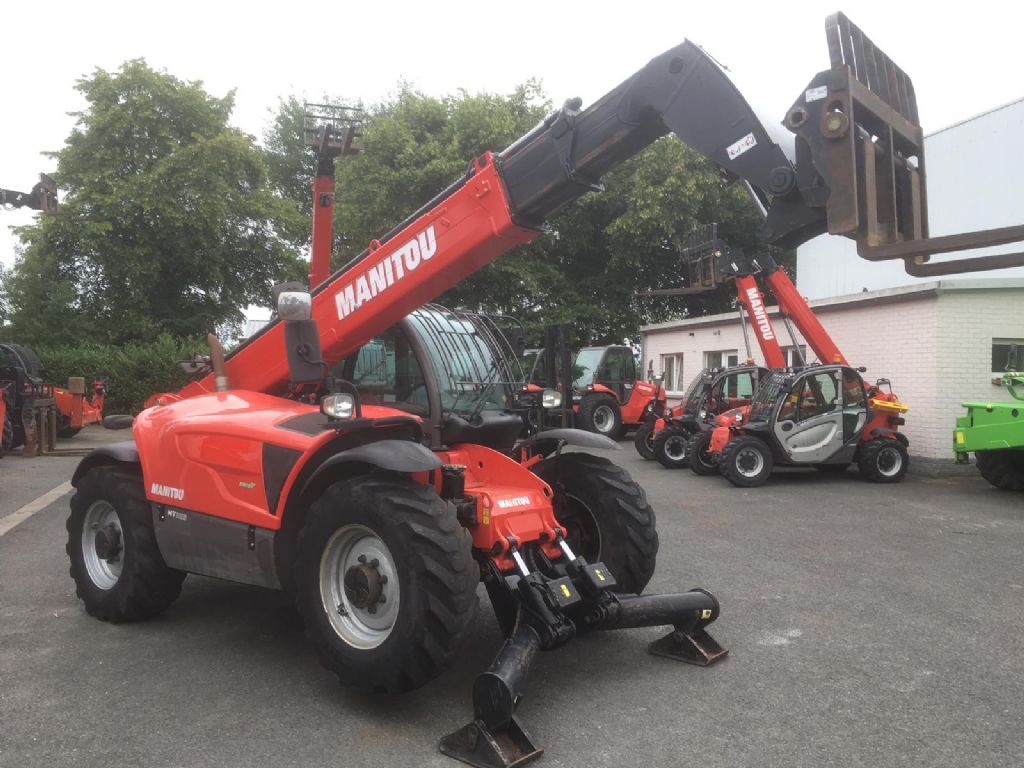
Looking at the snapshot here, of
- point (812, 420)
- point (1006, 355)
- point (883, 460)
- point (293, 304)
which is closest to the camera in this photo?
point (293, 304)

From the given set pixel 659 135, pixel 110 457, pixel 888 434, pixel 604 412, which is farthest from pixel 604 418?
pixel 659 135

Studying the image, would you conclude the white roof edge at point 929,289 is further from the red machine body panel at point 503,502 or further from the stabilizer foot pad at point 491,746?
the stabilizer foot pad at point 491,746

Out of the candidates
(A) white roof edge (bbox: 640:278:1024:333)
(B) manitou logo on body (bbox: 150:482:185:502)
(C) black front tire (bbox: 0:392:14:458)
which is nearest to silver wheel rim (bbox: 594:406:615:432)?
(A) white roof edge (bbox: 640:278:1024:333)

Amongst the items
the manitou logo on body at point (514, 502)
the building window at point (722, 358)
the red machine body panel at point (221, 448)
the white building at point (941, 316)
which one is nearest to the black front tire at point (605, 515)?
the manitou logo on body at point (514, 502)

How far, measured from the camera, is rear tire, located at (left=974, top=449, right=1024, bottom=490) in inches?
459

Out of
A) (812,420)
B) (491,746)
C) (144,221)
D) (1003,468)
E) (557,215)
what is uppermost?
(144,221)

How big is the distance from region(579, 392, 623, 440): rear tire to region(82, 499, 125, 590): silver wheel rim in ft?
46.5

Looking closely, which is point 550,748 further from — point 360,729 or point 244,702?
→ point 244,702

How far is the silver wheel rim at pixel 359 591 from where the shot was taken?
4.05 meters

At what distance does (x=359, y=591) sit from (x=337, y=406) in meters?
0.93

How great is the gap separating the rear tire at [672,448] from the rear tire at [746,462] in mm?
2368

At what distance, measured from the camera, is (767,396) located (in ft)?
42.5

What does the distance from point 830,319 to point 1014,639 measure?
491 inches

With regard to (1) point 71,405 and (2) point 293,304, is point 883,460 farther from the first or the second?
(1) point 71,405
